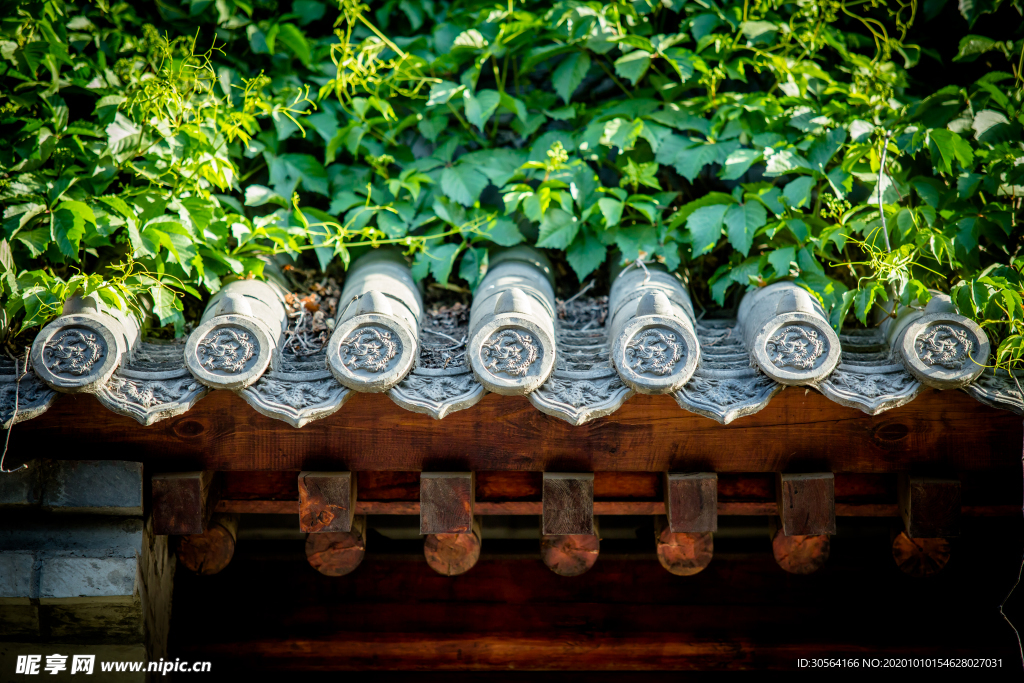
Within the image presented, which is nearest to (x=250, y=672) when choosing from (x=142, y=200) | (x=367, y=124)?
(x=142, y=200)

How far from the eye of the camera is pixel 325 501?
223 centimetres

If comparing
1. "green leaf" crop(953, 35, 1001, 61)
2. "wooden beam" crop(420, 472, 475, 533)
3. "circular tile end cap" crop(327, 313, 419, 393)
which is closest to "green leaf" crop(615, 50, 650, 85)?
"green leaf" crop(953, 35, 1001, 61)

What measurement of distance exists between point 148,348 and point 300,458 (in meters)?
0.54

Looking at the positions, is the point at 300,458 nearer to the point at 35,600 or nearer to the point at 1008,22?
the point at 35,600

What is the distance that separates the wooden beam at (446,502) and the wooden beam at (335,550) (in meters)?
0.38

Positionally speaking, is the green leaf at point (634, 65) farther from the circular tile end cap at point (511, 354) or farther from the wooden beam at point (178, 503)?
the wooden beam at point (178, 503)

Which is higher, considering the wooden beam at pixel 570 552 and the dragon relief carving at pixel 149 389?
the dragon relief carving at pixel 149 389

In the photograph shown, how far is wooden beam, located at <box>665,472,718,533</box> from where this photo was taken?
2.23 metres

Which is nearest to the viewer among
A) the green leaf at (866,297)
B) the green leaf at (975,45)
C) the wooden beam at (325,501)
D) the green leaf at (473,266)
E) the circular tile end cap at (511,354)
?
the circular tile end cap at (511,354)

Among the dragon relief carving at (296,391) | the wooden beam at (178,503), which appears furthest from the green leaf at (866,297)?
the wooden beam at (178,503)

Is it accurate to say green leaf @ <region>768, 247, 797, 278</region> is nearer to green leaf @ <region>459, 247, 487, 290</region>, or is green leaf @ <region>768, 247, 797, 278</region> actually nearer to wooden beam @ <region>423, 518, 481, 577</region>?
green leaf @ <region>459, 247, 487, 290</region>

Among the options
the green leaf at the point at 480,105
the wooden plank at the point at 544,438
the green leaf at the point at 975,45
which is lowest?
the wooden plank at the point at 544,438

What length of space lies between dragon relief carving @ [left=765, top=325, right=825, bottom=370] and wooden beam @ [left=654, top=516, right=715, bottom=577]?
2.50 feet

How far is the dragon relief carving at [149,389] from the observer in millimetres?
1931
